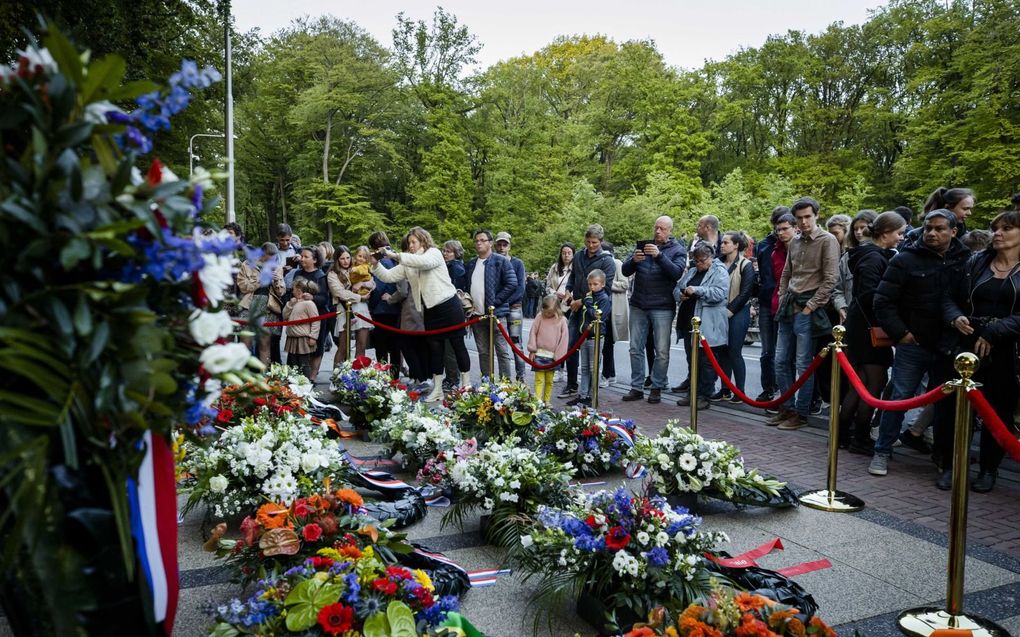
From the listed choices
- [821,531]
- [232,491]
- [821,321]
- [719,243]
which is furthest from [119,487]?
[719,243]

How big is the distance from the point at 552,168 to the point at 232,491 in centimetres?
3308

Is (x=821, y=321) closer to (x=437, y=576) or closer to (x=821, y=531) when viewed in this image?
(x=821, y=531)

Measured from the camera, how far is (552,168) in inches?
1435

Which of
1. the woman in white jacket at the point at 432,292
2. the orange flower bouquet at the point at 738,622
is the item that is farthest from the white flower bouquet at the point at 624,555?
the woman in white jacket at the point at 432,292

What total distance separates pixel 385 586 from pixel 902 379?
199 inches

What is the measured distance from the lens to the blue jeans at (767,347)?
8742 millimetres

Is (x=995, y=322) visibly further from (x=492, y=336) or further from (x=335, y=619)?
(x=492, y=336)

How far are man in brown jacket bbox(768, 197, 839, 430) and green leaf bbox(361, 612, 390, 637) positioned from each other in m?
5.91

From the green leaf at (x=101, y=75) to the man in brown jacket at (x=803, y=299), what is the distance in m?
6.73

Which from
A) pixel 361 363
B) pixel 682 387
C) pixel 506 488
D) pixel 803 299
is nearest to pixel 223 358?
pixel 506 488

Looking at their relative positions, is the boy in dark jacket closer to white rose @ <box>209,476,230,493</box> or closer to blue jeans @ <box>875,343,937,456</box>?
blue jeans @ <box>875,343,937,456</box>

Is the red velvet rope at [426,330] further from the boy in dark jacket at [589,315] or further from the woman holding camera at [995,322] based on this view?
the woman holding camera at [995,322]

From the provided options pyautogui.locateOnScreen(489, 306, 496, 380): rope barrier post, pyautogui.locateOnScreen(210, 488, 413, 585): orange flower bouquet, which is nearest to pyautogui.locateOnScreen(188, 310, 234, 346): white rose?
pyautogui.locateOnScreen(210, 488, 413, 585): orange flower bouquet

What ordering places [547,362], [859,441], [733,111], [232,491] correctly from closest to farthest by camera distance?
[232,491], [859,441], [547,362], [733,111]
